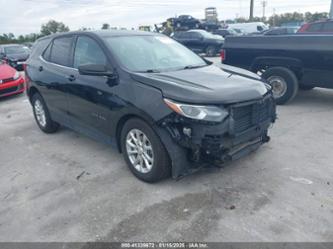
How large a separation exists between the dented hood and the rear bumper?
6.70 meters

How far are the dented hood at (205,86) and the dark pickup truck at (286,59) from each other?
299 centimetres

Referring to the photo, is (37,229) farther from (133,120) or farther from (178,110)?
(178,110)

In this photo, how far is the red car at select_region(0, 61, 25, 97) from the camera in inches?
343

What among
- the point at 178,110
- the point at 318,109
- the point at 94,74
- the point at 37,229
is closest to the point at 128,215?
the point at 37,229

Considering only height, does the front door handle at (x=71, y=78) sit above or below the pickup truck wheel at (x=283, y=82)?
above

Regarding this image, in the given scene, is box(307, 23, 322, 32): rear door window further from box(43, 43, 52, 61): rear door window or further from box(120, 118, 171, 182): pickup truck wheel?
box(120, 118, 171, 182): pickup truck wheel

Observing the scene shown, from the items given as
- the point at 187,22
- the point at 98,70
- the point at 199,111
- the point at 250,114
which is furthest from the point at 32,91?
the point at 187,22

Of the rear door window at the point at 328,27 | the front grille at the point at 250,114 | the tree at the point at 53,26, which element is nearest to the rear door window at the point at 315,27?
the rear door window at the point at 328,27

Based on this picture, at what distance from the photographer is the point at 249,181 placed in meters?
3.62

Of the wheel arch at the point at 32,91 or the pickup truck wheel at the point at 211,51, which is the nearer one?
the wheel arch at the point at 32,91

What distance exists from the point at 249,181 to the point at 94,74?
226cm

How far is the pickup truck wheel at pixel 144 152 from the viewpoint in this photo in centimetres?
334

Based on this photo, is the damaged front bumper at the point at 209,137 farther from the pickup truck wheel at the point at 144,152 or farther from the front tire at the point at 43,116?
the front tire at the point at 43,116

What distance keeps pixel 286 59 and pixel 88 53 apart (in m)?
4.34
